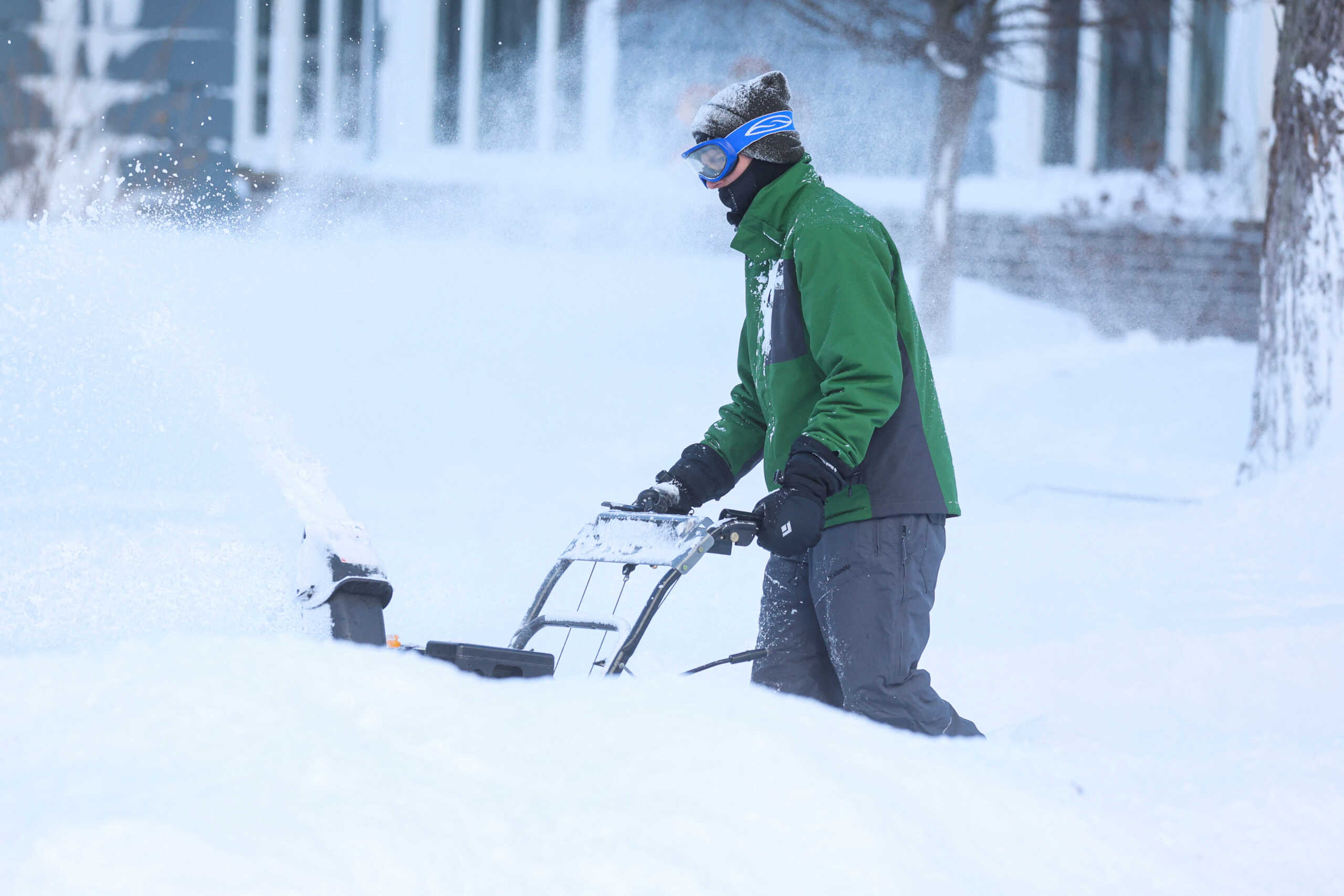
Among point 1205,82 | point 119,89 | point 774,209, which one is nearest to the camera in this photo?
point 774,209

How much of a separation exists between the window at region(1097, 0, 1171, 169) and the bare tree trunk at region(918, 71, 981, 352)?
136 inches

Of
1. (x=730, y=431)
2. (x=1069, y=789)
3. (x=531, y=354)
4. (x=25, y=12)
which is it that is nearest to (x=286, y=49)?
(x=25, y=12)

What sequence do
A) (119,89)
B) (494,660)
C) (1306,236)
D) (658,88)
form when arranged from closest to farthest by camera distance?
1. (494,660)
2. (1306,236)
3. (119,89)
4. (658,88)

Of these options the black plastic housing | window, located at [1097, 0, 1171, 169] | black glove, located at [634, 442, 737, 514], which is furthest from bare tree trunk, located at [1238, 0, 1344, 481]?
window, located at [1097, 0, 1171, 169]

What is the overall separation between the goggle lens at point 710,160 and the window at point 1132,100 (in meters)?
12.4

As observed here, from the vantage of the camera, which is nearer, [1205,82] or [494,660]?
[494,660]

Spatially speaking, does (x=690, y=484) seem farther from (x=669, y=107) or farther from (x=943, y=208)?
(x=669, y=107)

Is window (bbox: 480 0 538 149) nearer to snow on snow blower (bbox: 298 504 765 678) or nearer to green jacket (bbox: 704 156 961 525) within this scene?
green jacket (bbox: 704 156 961 525)

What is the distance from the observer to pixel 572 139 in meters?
14.8

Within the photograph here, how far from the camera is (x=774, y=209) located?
10.2ft

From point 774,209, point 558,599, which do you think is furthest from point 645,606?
point 558,599

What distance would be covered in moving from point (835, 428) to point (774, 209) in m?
0.55

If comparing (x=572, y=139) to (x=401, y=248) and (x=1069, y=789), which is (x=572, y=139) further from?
(x=1069, y=789)

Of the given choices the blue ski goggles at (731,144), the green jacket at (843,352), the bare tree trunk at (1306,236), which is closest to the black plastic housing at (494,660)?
the green jacket at (843,352)
